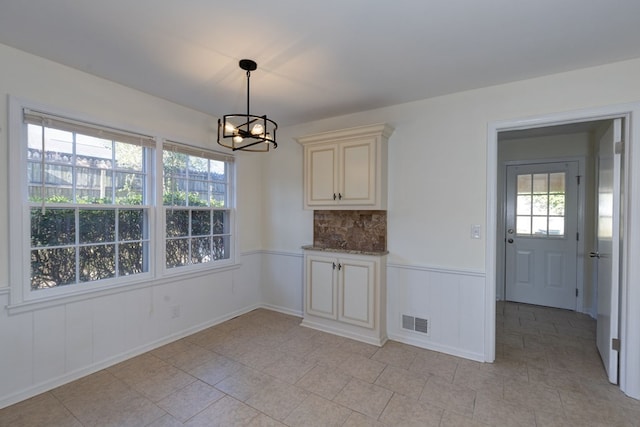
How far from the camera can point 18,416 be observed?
6.47 ft

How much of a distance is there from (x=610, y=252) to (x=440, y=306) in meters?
1.39

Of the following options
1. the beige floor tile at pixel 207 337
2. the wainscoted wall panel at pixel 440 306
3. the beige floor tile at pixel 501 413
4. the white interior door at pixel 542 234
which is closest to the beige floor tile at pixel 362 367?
the wainscoted wall panel at pixel 440 306

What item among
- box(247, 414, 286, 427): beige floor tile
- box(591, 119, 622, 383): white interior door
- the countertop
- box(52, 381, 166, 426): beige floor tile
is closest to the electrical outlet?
box(52, 381, 166, 426): beige floor tile

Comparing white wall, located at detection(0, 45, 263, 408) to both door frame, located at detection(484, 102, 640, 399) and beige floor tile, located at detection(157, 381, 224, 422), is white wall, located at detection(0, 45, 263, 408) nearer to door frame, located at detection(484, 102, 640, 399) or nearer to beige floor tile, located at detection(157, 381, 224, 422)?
beige floor tile, located at detection(157, 381, 224, 422)

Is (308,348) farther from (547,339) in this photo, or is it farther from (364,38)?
(364,38)

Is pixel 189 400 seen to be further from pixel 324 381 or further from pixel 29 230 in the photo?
pixel 29 230

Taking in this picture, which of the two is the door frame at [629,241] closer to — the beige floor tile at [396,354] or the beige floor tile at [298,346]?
the beige floor tile at [396,354]

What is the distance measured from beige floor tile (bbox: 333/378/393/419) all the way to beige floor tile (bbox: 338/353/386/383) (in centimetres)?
10

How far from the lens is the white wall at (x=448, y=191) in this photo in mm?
2539

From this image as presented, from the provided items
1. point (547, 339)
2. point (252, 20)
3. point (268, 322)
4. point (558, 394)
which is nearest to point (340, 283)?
point (268, 322)

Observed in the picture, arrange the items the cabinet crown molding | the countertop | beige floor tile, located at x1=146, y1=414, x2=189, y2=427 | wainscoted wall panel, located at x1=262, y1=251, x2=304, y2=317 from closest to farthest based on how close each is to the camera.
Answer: beige floor tile, located at x1=146, y1=414, x2=189, y2=427
the cabinet crown molding
the countertop
wainscoted wall panel, located at x1=262, y1=251, x2=304, y2=317

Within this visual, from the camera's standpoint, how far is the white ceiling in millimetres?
1690

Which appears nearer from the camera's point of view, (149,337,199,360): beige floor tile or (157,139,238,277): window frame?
(149,337,199,360): beige floor tile

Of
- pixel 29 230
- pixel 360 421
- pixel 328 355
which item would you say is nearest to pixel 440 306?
pixel 328 355
